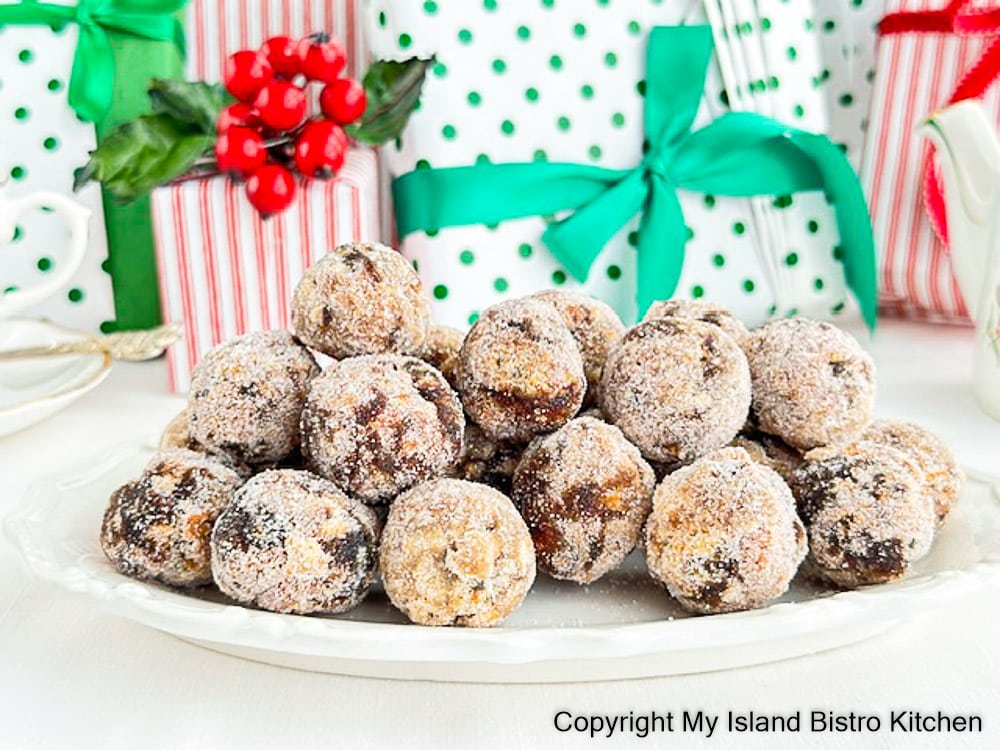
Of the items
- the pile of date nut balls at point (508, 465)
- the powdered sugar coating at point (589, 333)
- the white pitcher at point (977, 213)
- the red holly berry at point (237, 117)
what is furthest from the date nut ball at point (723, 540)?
the red holly berry at point (237, 117)

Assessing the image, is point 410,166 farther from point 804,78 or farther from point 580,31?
point 804,78

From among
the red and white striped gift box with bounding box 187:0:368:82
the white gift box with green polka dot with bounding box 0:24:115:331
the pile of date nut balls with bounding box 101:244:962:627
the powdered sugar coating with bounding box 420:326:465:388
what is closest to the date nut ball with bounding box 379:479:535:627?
the pile of date nut balls with bounding box 101:244:962:627

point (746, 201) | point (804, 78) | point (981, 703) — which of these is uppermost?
point (804, 78)

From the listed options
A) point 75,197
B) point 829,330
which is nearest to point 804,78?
point 829,330

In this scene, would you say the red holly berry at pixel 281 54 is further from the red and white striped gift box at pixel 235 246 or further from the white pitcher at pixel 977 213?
the white pitcher at pixel 977 213

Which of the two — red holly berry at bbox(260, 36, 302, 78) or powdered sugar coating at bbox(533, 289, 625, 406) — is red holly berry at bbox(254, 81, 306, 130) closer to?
red holly berry at bbox(260, 36, 302, 78)

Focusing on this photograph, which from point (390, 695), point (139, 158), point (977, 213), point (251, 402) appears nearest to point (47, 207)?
point (139, 158)

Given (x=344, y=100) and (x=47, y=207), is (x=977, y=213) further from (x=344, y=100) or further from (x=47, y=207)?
(x=47, y=207)
